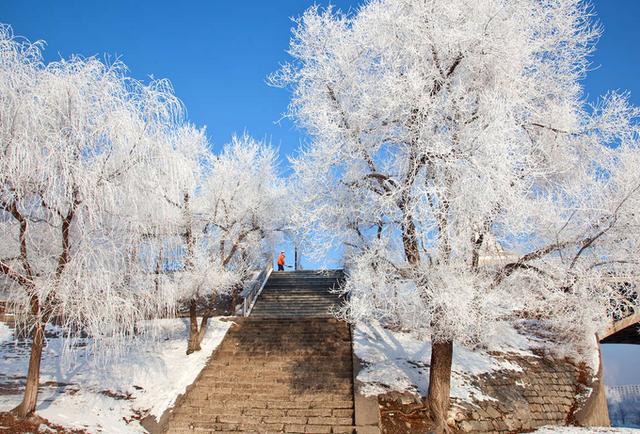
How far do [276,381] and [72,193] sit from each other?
6.70 m

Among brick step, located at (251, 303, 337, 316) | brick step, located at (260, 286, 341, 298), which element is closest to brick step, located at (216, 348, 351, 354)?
brick step, located at (251, 303, 337, 316)

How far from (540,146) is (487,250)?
95.7 inches

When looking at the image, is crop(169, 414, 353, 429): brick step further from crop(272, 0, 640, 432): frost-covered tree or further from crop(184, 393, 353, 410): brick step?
crop(272, 0, 640, 432): frost-covered tree

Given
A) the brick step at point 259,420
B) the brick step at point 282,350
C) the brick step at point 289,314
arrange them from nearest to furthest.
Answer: the brick step at point 259,420
the brick step at point 282,350
the brick step at point 289,314

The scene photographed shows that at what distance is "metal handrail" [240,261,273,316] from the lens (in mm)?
16953

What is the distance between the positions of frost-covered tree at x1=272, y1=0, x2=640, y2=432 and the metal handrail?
6.68 meters

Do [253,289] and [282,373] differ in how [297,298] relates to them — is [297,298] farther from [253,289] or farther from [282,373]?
[282,373]

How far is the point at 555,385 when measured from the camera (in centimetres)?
1328

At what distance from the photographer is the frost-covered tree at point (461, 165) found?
30.1 ft

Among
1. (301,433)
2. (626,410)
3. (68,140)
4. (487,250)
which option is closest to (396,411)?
(301,433)

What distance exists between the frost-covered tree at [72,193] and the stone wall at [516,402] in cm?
590

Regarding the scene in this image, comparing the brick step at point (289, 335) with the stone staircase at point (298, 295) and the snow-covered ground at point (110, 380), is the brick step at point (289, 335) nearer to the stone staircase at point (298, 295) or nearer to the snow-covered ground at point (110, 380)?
the snow-covered ground at point (110, 380)

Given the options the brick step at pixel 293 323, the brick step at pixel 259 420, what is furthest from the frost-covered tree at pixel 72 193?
the brick step at pixel 293 323

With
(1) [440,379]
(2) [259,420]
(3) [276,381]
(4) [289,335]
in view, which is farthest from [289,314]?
(1) [440,379]
